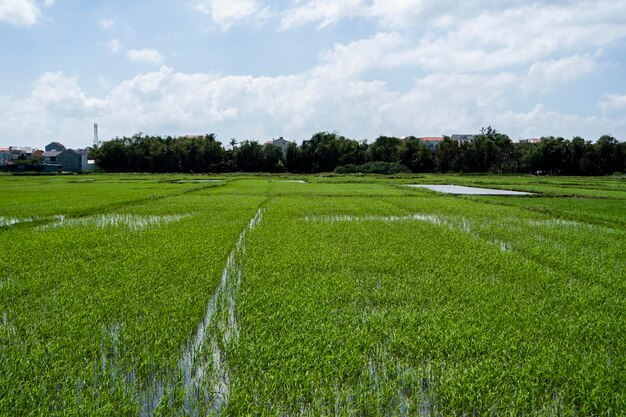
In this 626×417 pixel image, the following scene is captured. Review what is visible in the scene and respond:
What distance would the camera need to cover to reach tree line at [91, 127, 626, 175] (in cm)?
5150

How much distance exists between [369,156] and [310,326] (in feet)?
179

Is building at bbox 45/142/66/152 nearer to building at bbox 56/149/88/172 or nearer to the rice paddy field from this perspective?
building at bbox 56/149/88/172

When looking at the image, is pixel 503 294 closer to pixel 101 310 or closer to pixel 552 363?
pixel 552 363

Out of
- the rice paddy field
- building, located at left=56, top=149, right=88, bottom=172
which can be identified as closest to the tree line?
building, located at left=56, top=149, right=88, bottom=172

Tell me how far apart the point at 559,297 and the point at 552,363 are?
2.06m

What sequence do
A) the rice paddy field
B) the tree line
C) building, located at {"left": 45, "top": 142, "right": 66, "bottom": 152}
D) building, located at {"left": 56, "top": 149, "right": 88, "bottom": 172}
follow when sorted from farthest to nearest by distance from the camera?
1. building, located at {"left": 45, "top": 142, "right": 66, "bottom": 152}
2. building, located at {"left": 56, "top": 149, "right": 88, "bottom": 172}
3. the tree line
4. the rice paddy field

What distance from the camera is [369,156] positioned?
57.6 m

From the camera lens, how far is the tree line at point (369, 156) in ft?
169

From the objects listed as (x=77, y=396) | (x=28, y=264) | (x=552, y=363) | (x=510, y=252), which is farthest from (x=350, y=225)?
(x=77, y=396)

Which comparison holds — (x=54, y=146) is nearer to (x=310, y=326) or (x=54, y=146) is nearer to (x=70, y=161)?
(x=70, y=161)

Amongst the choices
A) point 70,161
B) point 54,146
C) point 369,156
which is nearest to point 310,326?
point 369,156

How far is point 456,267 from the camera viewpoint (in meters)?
6.67

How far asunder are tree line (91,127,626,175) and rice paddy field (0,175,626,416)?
4559 cm

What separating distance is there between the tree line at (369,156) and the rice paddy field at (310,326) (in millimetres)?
45590
